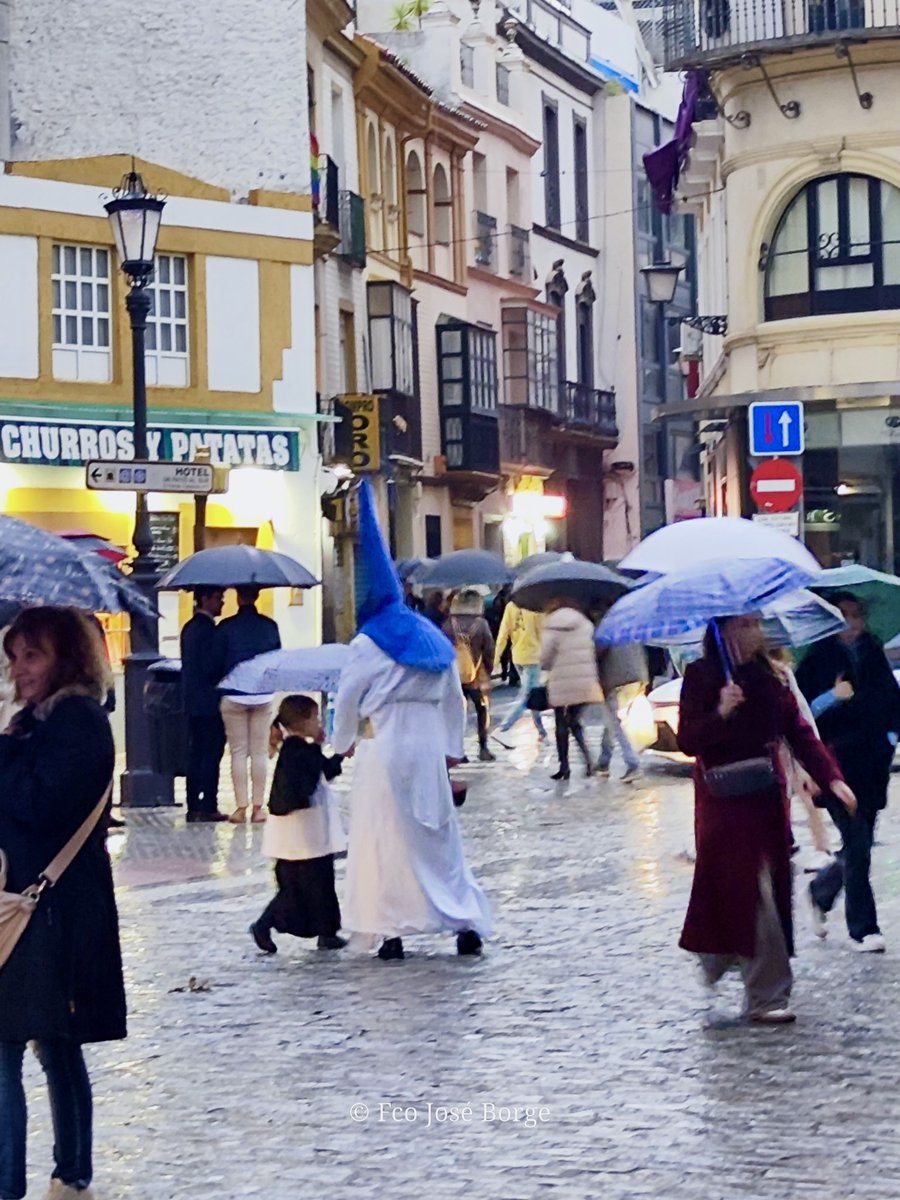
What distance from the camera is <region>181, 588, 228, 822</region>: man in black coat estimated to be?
19359mm

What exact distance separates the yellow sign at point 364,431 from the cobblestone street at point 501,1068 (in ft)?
90.6

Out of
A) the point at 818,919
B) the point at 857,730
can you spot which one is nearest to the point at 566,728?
the point at 818,919

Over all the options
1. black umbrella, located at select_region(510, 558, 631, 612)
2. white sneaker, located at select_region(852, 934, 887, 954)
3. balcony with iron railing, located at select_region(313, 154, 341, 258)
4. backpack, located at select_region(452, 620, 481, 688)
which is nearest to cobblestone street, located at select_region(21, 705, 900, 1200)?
white sneaker, located at select_region(852, 934, 887, 954)

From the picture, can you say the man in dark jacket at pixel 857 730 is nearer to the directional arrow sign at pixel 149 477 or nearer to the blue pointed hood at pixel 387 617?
the blue pointed hood at pixel 387 617

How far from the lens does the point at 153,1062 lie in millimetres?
9469

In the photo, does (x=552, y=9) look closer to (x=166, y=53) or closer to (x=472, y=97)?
(x=472, y=97)

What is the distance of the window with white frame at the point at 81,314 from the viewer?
34750mm

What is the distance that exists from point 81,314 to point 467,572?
310 inches

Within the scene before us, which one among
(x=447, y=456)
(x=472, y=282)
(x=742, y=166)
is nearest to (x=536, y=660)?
(x=742, y=166)

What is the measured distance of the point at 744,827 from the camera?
32.8 feet

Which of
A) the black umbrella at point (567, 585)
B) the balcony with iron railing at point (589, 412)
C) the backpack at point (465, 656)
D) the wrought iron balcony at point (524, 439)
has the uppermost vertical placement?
the balcony with iron railing at point (589, 412)

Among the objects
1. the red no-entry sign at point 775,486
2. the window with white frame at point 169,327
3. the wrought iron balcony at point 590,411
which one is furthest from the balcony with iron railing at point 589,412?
the red no-entry sign at point 775,486

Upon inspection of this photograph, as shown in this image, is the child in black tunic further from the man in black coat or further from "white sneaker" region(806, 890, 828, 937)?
the man in black coat

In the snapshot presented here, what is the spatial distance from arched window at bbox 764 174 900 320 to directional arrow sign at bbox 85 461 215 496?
53.5 feet
